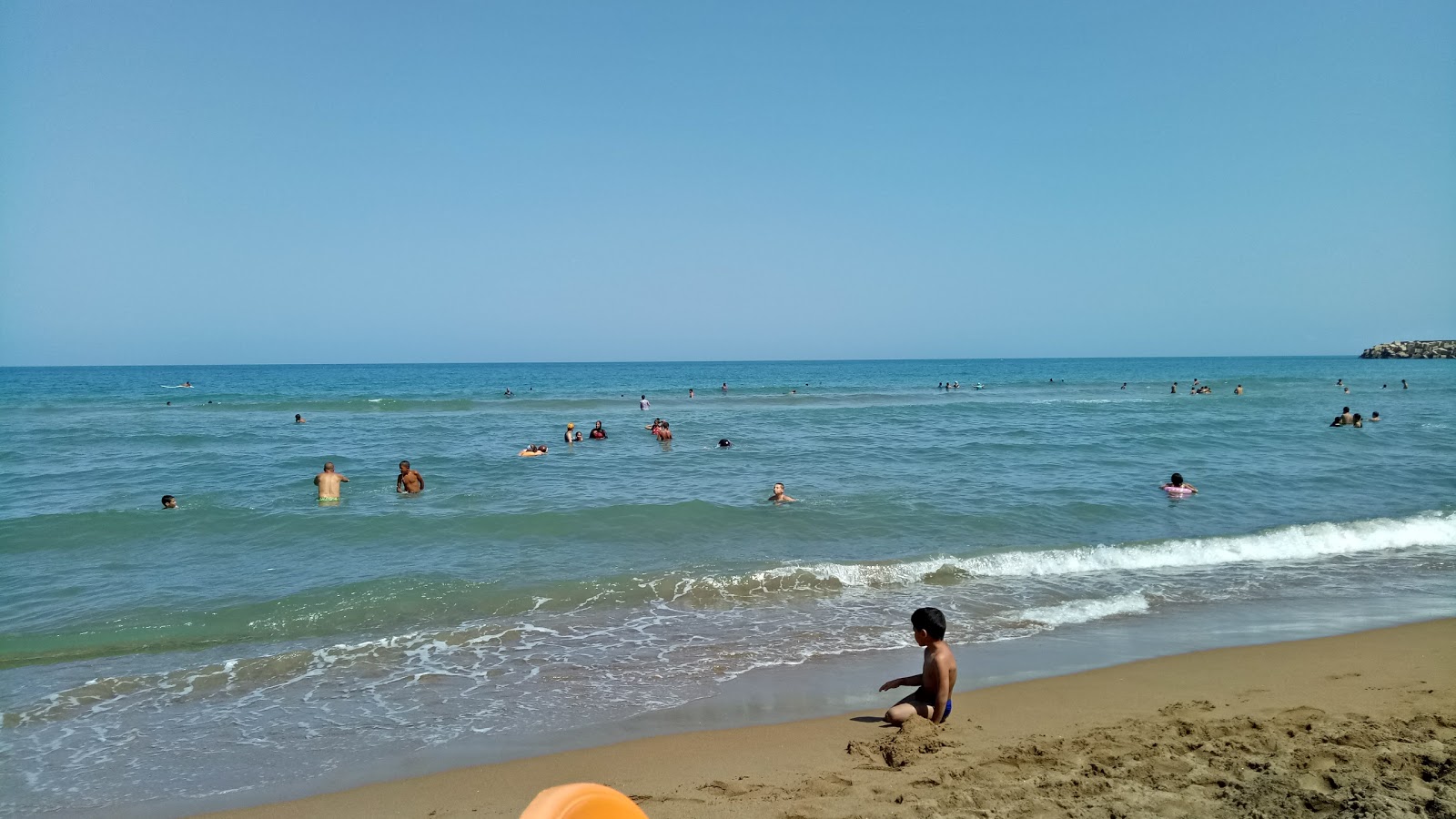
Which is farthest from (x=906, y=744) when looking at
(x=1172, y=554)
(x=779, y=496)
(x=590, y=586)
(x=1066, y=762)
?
(x=779, y=496)

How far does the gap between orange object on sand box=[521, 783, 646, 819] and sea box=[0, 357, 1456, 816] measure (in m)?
3.93

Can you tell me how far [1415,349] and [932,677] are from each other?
138896 mm

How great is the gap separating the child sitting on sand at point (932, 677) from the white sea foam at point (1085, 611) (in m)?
3.28

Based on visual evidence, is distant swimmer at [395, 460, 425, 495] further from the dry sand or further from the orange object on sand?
the orange object on sand

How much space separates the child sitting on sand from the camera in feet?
19.2

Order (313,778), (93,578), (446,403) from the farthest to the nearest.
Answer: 1. (446,403)
2. (93,578)
3. (313,778)

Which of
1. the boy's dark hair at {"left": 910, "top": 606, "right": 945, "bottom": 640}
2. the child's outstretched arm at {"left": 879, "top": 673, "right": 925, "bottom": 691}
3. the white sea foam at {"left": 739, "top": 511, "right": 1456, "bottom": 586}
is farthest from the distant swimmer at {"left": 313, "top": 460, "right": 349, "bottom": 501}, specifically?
the boy's dark hair at {"left": 910, "top": 606, "right": 945, "bottom": 640}

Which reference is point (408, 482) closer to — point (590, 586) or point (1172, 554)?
point (590, 586)

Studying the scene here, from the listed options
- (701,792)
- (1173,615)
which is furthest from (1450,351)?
(701,792)

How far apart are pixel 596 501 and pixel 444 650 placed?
24.9 feet

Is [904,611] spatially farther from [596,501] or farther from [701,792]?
[596,501]

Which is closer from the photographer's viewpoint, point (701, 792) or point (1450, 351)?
point (701, 792)

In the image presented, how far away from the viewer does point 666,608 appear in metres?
9.41

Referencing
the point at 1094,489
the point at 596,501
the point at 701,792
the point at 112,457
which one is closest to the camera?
the point at 701,792
